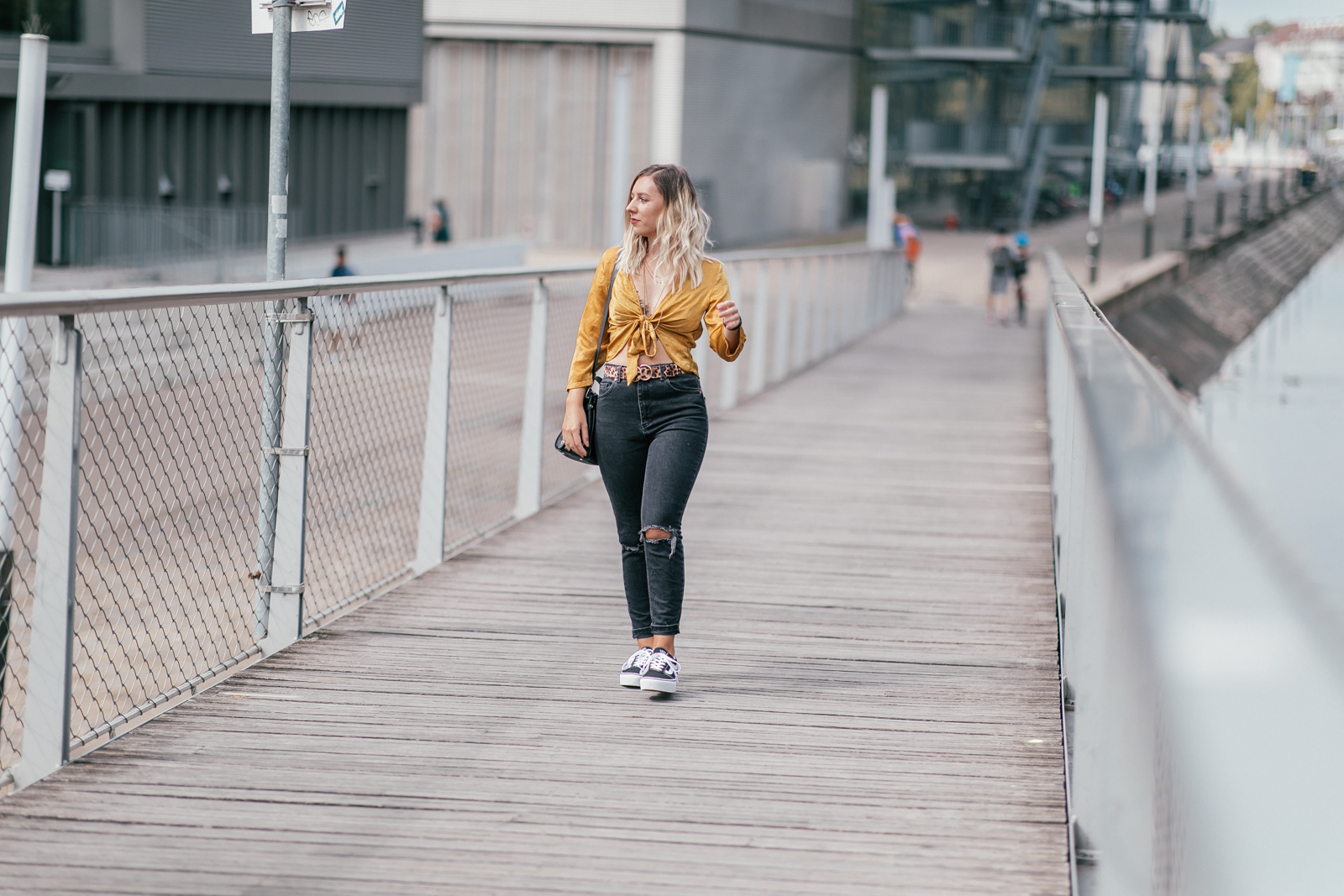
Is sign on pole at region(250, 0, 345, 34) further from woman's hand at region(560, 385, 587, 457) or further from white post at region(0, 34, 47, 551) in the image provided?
woman's hand at region(560, 385, 587, 457)

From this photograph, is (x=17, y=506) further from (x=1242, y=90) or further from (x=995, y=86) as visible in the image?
(x=1242, y=90)

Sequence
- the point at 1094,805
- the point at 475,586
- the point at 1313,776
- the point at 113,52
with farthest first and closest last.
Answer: the point at 113,52
the point at 475,586
the point at 1094,805
the point at 1313,776

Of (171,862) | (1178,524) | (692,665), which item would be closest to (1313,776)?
(1178,524)

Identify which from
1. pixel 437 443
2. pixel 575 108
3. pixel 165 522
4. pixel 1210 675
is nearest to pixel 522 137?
pixel 575 108

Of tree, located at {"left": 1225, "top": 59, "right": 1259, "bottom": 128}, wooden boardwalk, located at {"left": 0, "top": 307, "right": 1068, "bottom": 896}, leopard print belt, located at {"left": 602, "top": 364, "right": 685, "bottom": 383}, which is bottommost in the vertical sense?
wooden boardwalk, located at {"left": 0, "top": 307, "right": 1068, "bottom": 896}

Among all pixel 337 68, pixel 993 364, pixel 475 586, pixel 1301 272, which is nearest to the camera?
pixel 475 586

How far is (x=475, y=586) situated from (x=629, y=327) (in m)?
2.07

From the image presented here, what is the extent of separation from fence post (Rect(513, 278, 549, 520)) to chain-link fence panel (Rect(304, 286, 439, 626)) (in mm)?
526

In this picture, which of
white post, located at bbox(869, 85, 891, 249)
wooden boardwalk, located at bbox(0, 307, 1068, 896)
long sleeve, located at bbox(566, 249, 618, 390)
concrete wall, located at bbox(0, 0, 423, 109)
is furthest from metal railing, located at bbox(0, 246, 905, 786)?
white post, located at bbox(869, 85, 891, 249)

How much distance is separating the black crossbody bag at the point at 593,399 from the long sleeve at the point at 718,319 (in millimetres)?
290

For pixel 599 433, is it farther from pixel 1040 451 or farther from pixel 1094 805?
pixel 1040 451

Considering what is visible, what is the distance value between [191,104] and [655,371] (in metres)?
21.6

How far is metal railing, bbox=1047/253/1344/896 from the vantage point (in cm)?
115

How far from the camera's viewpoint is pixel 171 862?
11.3 ft
